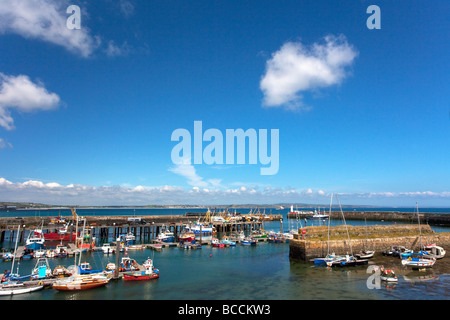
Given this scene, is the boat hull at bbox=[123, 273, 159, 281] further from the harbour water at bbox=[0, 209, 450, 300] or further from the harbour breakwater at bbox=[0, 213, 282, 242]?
the harbour breakwater at bbox=[0, 213, 282, 242]

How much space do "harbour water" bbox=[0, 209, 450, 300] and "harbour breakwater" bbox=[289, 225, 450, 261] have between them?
213 cm

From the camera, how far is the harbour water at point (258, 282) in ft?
81.8

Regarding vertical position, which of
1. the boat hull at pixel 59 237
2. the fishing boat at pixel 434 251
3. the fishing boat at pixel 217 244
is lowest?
the fishing boat at pixel 217 244

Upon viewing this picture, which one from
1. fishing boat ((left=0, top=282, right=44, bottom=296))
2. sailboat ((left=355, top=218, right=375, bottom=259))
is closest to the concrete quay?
sailboat ((left=355, top=218, right=375, bottom=259))

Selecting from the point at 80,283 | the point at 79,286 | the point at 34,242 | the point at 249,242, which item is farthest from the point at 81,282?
the point at 249,242

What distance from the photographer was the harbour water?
2492cm

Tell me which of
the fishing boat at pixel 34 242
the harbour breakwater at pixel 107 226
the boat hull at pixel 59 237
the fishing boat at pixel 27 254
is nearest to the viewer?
the fishing boat at pixel 27 254

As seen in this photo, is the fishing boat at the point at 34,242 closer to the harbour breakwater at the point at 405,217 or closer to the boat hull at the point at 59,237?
the boat hull at the point at 59,237

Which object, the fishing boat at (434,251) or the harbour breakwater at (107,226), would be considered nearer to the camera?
the fishing boat at (434,251)

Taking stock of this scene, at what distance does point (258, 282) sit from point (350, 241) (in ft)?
60.9

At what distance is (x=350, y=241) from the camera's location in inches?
1608

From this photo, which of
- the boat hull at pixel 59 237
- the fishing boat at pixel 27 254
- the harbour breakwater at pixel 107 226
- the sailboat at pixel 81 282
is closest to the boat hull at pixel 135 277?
the sailboat at pixel 81 282

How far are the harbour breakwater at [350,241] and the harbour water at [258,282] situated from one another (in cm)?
213
